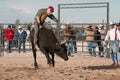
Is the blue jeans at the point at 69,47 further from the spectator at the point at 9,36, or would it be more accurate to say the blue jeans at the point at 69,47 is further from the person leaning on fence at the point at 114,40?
the person leaning on fence at the point at 114,40

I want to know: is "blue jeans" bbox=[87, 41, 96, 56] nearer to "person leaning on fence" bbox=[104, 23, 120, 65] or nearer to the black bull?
"person leaning on fence" bbox=[104, 23, 120, 65]

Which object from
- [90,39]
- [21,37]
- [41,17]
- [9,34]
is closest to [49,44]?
[41,17]

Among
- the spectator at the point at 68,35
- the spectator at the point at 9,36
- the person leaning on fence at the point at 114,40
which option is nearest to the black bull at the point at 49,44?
the person leaning on fence at the point at 114,40

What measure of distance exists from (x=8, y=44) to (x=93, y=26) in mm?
4275

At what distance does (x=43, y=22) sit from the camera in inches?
467

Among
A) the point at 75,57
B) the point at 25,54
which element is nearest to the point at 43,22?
the point at 75,57

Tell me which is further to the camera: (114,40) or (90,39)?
(90,39)

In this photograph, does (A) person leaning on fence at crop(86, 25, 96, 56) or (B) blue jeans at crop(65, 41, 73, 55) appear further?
(B) blue jeans at crop(65, 41, 73, 55)

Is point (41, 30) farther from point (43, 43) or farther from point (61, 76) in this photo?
point (61, 76)

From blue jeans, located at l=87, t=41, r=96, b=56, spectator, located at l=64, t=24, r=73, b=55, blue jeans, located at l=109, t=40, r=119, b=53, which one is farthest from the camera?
spectator, located at l=64, t=24, r=73, b=55

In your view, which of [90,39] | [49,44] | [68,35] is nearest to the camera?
[49,44]

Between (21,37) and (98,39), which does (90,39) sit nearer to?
(98,39)

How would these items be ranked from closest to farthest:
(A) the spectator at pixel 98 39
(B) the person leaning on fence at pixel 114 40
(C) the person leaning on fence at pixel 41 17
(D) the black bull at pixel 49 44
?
(C) the person leaning on fence at pixel 41 17
(D) the black bull at pixel 49 44
(B) the person leaning on fence at pixel 114 40
(A) the spectator at pixel 98 39

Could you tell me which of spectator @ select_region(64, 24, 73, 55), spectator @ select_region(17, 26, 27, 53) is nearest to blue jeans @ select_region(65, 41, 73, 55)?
spectator @ select_region(64, 24, 73, 55)
